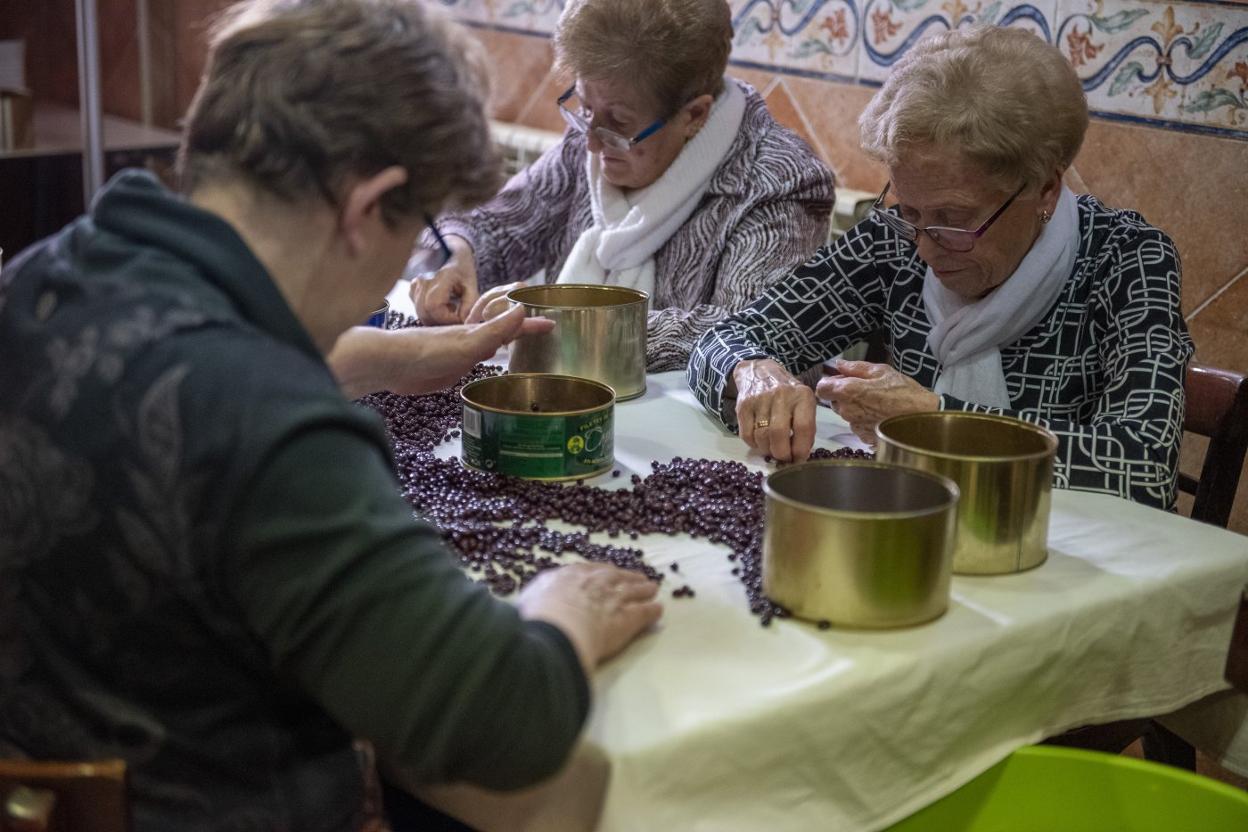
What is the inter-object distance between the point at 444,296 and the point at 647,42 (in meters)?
0.59

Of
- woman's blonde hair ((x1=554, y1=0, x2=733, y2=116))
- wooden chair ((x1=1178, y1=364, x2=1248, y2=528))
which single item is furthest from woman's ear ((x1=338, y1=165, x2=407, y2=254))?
woman's blonde hair ((x1=554, y1=0, x2=733, y2=116))

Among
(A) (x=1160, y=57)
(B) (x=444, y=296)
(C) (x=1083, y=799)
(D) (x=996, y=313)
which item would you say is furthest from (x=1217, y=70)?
(C) (x=1083, y=799)

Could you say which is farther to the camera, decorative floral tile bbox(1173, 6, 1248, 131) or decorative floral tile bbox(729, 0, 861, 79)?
decorative floral tile bbox(729, 0, 861, 79)

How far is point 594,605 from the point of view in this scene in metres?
1.19

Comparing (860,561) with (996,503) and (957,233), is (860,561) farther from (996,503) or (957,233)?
(957,233)

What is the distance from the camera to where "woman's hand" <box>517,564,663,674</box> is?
3.72 ft

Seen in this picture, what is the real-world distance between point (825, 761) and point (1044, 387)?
3.20 feet

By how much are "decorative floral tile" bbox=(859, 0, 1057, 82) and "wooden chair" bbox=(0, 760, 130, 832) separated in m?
2.28

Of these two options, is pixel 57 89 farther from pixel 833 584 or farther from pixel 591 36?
pixel 833 584

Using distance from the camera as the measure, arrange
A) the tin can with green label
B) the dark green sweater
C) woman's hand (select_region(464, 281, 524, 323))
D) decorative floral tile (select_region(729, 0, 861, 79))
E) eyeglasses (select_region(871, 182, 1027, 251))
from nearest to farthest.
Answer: the dark green sweater → the tin can with green label → eyeglasses (select_region(871, 182, 1027, 251)) → woman's hand (select_region(464, 281, 524, 323)) → decorative floral tile (select_region(729, 0, 861, 79))

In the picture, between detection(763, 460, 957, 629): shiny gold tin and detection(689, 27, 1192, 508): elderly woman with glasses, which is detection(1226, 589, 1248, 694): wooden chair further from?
detection(763, 460, 957, 629): shiny gold tin

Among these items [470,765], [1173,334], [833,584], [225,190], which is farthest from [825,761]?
[1173,334]

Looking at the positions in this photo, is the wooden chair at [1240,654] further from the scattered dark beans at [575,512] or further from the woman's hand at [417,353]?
the woman's hand at [417,353]

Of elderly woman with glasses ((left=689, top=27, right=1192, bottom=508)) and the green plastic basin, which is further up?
elderly woman with glasses ((left=689, top=27, right=1192, bottom=508))
